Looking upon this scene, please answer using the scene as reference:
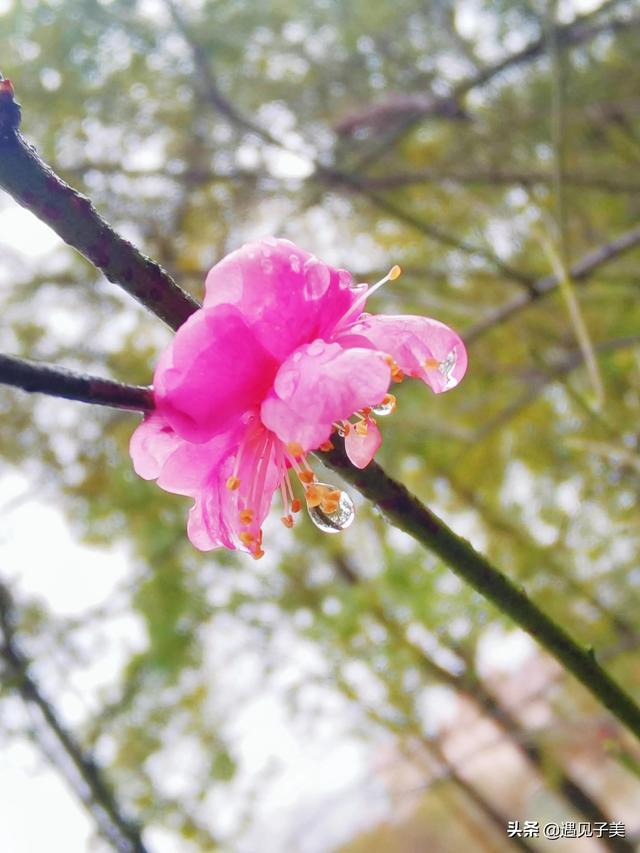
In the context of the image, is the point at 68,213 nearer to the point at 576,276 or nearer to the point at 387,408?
the point at 387,408

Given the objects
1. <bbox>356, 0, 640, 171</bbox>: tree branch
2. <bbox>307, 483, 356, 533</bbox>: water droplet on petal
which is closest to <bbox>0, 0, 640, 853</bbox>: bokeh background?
<bbox>356, 0, 640, 171</bbox>: tree branch

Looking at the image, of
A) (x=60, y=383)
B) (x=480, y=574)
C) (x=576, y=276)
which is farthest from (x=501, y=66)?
(x=60, y=383)

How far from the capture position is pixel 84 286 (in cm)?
184

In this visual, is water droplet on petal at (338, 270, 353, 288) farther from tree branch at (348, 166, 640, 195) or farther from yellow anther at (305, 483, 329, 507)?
tree branch at (348, 166, 640, 195)

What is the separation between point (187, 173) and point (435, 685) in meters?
1.40

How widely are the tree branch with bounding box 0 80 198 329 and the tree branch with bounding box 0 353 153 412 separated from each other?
6 cm

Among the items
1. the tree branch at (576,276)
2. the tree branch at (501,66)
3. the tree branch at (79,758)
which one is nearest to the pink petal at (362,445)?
the tree branch at (576,276)

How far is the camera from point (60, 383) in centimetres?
34

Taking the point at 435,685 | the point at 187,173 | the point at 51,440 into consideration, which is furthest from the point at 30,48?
the point at 435,685

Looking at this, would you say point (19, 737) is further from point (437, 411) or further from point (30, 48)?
point (30, 48)

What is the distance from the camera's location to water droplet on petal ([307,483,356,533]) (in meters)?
0.56

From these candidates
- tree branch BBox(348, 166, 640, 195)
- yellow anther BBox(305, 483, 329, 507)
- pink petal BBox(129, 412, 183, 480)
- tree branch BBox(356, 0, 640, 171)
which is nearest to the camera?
pink petal BBox(129, 412, 183, 480)

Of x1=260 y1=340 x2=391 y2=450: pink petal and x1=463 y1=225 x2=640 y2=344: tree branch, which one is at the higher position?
x1=463 y1=225 x2=640 y2=344: tree branch

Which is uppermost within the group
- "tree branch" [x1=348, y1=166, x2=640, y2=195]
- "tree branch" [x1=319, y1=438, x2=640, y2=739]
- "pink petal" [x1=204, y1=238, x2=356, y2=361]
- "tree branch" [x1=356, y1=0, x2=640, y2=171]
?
"tree branch" [x1=356, y1=0, x2=640, y2=171]
